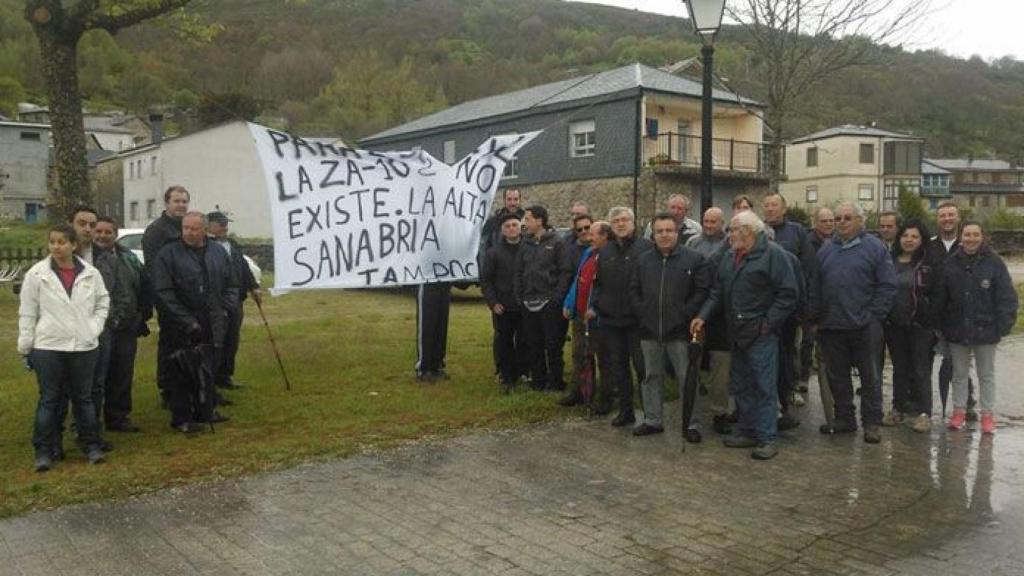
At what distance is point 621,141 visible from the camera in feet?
105

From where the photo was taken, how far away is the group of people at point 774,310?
22.1 ft

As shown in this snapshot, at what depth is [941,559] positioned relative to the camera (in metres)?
4.49

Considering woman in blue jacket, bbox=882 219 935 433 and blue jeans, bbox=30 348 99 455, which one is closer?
blue jeans, bbox=30 348 99 455

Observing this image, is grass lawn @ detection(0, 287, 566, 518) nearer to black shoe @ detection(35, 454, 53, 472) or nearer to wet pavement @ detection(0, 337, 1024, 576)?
black shoe @ detection(35, 454, 53, 472)

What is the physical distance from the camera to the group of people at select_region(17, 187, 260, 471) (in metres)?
6.02

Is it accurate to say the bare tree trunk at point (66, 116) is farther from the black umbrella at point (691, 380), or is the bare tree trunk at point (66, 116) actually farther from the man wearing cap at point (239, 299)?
the black umbrella at point (691, 380)

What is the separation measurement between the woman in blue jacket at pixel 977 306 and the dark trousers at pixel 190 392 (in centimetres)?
628

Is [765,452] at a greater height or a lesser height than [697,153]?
lesser

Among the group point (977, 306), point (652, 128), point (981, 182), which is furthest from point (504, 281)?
point (981, 182)

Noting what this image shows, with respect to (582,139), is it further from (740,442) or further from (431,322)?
(740,442)

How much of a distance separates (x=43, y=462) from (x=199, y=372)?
1.38 m

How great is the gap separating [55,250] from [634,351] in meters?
4.65

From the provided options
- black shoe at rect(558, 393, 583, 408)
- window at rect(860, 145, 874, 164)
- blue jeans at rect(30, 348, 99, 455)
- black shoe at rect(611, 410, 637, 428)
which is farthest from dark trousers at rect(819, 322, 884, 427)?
window at rect(860, 145, 874, 164)

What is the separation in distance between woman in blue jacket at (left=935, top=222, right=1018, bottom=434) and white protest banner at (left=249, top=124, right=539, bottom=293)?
4.43 m
